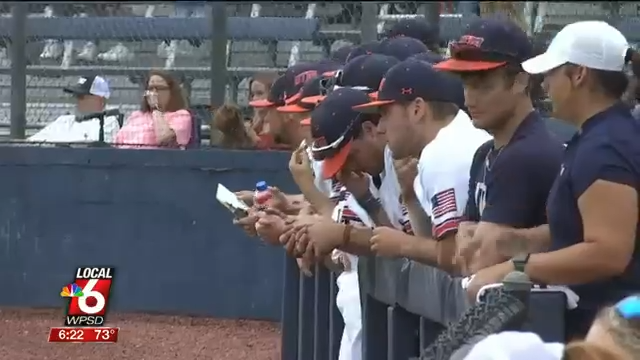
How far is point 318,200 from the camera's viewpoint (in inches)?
224

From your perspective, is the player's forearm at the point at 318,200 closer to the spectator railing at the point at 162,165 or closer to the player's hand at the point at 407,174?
the player's hand at the point at 407,174

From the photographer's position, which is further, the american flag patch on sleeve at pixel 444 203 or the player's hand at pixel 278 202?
the player's hand at pixel 278 202

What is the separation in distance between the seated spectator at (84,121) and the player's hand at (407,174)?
5.80m

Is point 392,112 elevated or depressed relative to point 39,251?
elevated

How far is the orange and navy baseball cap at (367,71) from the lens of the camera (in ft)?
18.1

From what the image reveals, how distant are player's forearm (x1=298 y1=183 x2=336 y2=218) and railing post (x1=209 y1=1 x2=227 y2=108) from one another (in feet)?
14.8

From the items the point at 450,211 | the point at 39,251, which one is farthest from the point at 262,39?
the point at 450,211

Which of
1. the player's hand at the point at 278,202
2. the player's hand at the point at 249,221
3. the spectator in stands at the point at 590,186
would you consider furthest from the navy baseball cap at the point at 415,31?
the spectator in stands at the point at 590,186

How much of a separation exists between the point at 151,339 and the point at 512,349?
665 centimetres

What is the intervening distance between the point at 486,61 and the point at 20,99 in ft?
22.4

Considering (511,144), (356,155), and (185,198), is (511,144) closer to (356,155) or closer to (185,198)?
(356,155)

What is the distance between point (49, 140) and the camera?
1010 cm

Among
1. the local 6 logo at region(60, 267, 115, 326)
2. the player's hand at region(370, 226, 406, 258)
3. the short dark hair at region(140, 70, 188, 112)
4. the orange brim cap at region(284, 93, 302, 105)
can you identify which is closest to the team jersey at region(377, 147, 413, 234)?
the player's hand at region(370, 226, 406, 258)

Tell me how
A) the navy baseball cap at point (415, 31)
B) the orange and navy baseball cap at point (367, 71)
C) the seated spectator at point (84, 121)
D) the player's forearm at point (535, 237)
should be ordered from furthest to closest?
1. the seated spectator at point (84, 121)
2. the navy baseball cap at point (415, 31)
3. the orange and navy baseball cap at point (367, 71)
4. the player's forearm at point (535, 237)
